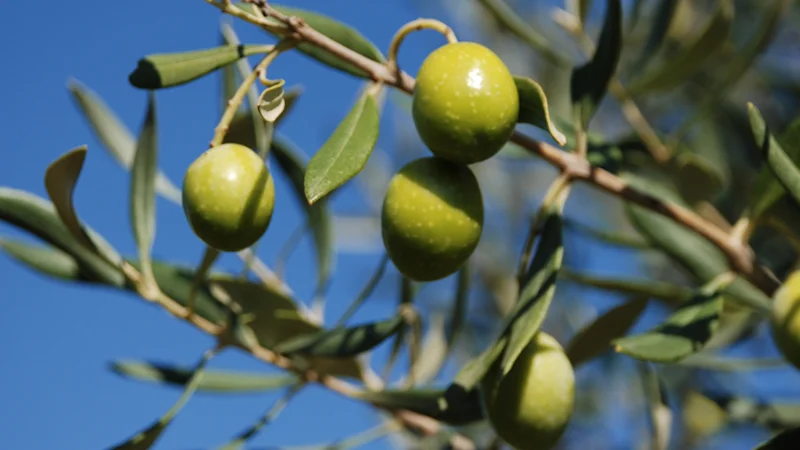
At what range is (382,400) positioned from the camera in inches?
71.9

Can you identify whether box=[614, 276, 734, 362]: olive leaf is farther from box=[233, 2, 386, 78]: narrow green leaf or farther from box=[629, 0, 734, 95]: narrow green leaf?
box=[629, 0, 734, 95]: narrow green leaf

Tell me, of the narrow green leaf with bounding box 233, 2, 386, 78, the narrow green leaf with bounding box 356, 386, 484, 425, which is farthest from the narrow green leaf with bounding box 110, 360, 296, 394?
the narrow green leaf with bounding box 233, 2, 386, 78

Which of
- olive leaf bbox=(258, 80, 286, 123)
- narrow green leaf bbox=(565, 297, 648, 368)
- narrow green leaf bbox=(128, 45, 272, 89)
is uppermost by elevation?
narrow green leaf bbox=(128, 45, 272, 89)

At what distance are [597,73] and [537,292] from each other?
57 cm

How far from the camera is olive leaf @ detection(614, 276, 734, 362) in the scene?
1.35 meters

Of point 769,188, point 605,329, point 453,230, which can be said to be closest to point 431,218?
point 453,230

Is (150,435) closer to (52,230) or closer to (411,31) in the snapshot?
(52,230)

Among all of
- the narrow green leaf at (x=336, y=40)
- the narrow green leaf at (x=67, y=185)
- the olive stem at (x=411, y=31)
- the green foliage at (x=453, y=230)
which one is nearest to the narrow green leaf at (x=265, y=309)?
the green foliage at (x=453, y=230)

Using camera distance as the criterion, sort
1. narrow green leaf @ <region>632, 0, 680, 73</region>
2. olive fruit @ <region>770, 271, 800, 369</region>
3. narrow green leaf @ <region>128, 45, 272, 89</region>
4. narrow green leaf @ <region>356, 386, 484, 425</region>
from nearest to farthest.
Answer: narrow green leaf @ <region>128, 45, 272, 89</region>
olive fruit @ <region>770, 271, 800, 369</region>
narrow green leaf @ <region>356, 386, 484, 425</region>
narrow green leaf @ <region>632, 0, 680, 73</region>

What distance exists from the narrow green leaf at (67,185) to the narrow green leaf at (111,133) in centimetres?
42

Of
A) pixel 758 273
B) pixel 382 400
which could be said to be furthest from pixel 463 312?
pixel 758 273

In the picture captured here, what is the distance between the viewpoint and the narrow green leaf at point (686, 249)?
2.05 metres

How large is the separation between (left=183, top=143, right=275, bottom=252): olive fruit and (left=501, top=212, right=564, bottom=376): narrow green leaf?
38 centimetres

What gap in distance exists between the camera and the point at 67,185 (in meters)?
1.55
